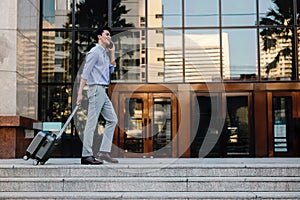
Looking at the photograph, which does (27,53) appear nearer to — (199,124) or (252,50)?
(199,124)

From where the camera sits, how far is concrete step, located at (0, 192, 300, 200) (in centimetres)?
700

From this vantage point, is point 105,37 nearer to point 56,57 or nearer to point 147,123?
point 147,123

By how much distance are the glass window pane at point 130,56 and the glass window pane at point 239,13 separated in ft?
7.63

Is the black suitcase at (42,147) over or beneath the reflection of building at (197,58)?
beneath

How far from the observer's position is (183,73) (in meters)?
14.4

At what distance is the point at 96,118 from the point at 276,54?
24.8 ft

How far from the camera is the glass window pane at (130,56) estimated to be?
47.2ft

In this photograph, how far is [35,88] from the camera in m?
14.0

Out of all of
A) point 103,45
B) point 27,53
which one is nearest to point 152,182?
point 103,45

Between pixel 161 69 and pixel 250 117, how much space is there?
8.85 feet

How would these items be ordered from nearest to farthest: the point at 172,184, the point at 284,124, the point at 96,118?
the point at 172,184, the point at 96,118, the point at 284,124

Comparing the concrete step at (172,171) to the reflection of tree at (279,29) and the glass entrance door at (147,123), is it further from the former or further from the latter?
the reflection of tree at (279,29)

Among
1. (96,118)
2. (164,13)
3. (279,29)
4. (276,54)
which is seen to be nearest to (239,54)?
(276,54)

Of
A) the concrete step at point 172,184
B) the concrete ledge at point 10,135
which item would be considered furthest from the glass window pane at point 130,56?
the concrete step at point 172,184
